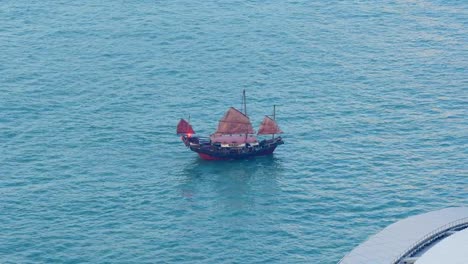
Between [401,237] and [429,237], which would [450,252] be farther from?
[401,237]

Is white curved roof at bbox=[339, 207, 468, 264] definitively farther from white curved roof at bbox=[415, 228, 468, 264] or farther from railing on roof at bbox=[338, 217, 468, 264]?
white curved roof at bbox=[415, 228, 468, 264]

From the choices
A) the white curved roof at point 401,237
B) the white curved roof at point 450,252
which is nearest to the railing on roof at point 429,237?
the white curved roof at point 401,237

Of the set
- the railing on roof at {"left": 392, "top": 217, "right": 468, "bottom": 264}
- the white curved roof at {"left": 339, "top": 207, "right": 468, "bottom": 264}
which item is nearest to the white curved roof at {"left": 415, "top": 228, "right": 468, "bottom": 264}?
the railing on roof at {"left": 392, "top": 217, "right": 468, "bottom": 264}

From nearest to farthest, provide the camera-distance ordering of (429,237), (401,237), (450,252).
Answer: (450,252) → (429,237) → (401,237)

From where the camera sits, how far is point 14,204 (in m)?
199

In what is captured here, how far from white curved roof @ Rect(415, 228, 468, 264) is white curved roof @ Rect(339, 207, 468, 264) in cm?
471

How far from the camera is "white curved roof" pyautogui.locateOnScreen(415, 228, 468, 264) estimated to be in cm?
14988

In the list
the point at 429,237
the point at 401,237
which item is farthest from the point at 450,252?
the point at 401,237

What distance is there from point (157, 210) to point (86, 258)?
1801cm

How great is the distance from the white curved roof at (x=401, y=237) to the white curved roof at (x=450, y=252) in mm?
4705

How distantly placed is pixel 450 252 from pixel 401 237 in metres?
10.9

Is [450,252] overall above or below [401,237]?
above

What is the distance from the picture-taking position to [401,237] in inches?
6363

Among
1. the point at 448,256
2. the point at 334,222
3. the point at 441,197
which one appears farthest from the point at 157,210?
the point at 448,256
